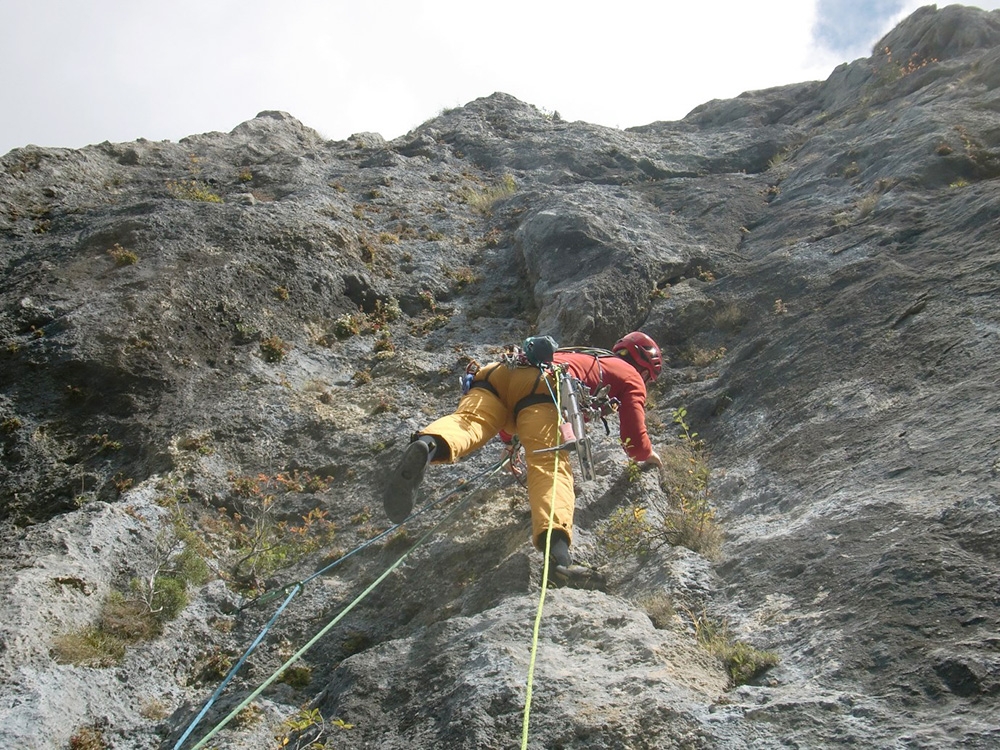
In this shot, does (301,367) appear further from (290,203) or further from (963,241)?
(963,241)

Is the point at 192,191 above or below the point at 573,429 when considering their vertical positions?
above

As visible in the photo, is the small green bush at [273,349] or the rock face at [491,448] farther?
the small green bush at [273,349]

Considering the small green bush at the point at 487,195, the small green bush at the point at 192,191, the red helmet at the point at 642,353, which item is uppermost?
the small green bush at the point at 192,191

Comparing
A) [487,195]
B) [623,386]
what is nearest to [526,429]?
[623,386]

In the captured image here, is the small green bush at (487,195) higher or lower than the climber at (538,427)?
higher

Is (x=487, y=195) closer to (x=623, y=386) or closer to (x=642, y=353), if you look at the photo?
(x=642, y=353)

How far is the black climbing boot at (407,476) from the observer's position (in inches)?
236

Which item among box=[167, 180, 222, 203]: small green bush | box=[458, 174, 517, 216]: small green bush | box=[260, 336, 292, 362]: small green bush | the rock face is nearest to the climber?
the rock face

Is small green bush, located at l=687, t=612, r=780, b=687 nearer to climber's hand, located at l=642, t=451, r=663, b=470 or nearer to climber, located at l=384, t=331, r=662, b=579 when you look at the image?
climber, located at l=384, t=331, r=662, b=579

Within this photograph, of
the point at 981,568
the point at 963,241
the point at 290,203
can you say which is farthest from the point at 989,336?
the point at 290,203

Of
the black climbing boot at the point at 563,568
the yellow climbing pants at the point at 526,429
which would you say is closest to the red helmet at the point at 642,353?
the yellow climbing pants at the point at 526,429

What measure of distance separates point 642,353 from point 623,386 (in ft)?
3.32

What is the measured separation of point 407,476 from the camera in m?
6.05

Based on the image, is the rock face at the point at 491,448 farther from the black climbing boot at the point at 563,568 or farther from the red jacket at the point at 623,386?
the red jacket at the point at 623,386
